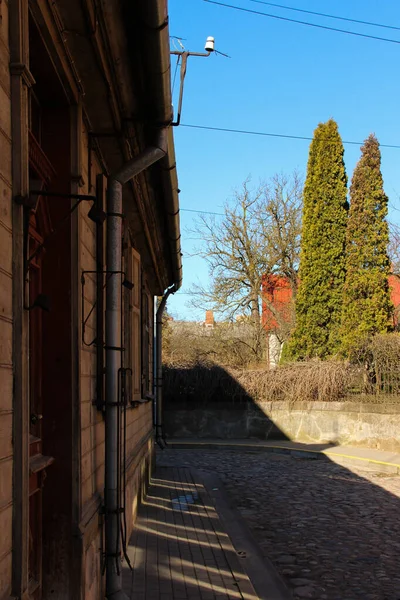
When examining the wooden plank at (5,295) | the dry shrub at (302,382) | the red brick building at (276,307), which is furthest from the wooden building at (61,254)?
the red brick building at (276,307)

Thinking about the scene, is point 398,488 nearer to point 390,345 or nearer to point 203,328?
point 390,345

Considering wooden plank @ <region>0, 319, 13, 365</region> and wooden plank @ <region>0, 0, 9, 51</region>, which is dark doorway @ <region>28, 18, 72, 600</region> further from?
wooden plank @ <region>0, 319, 13, 365</region>

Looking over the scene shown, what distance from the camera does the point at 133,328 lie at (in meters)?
8.00

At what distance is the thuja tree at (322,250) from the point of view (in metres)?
25.0

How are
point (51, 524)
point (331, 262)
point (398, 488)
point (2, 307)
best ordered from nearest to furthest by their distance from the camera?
point (2, 307) → point (51, 524) → point (398, 488) → point (331, 262)

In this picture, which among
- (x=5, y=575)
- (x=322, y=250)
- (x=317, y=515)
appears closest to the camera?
(x=5, y=575)

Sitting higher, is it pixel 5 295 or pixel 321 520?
pixel 5 295

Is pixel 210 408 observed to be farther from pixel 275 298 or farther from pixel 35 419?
pixel 35 419

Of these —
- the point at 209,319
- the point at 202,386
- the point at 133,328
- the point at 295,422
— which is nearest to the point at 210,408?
the point at 202,386

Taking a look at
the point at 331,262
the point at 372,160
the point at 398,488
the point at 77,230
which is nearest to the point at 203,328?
the point at 331,262

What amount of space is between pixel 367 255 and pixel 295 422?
22.7 ft

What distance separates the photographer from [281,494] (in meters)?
10.8

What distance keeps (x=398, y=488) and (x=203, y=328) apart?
22.0 metres

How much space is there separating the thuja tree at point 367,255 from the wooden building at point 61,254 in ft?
59.2
